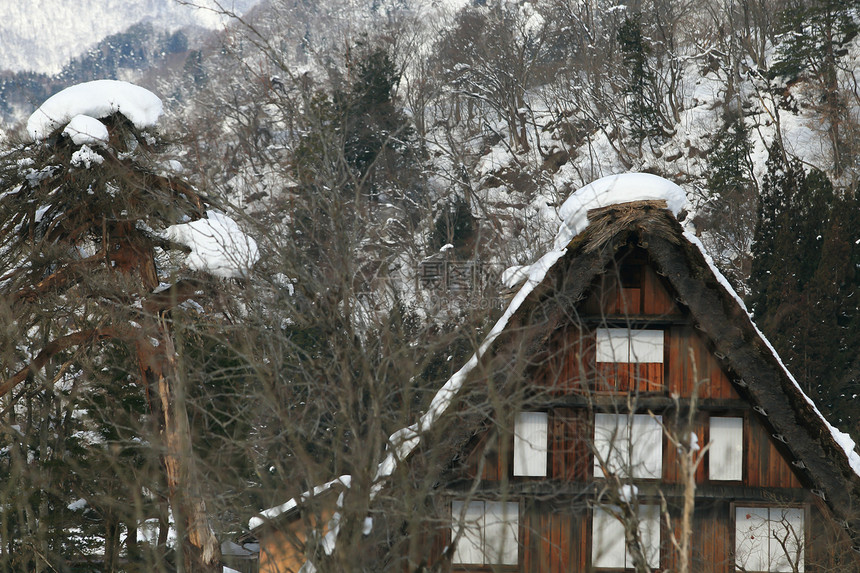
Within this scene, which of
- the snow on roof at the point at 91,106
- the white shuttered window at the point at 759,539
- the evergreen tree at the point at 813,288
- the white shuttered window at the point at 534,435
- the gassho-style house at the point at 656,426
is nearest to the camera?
the gassho-style house at the point at 656,426

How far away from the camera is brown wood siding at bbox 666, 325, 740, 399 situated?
26.6 feet

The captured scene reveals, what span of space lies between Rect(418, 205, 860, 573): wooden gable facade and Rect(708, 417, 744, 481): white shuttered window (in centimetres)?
1

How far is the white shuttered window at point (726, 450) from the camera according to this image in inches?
319

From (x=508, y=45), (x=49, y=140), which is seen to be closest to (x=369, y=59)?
(x=508, y=45)

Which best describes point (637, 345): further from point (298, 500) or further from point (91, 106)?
point (91, 106)

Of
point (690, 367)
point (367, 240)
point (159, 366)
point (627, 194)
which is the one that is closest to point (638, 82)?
point (367, 240)

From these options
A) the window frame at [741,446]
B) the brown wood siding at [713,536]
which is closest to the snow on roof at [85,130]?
the window frame at [741,446]

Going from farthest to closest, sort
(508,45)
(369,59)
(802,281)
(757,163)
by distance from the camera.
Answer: (508,45), (369,59), (757,163), (802,281)

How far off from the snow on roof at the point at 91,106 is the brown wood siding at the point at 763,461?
34.6ft

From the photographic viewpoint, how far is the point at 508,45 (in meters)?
41.0

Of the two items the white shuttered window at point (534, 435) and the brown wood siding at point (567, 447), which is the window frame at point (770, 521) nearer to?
the brown wood siding at point (567, 447)

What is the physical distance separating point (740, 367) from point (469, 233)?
21460mm

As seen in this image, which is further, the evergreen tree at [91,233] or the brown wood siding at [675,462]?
the evergreen tree at [91,233]

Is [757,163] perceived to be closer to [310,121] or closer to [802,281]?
[802,281]
